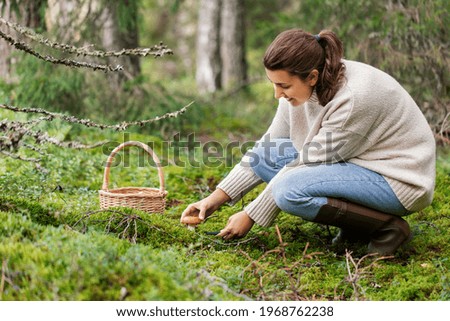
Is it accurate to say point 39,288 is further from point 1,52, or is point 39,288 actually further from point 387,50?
point 1,52

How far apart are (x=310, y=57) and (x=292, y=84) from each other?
18 centimetres

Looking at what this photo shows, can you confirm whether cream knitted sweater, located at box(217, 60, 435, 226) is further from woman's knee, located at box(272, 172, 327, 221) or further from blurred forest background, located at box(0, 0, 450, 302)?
blurred forest background, located at box(0, 0, 450, 302)

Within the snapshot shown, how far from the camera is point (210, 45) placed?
1299 centimetres

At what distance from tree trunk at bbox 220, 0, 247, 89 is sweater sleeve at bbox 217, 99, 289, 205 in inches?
324

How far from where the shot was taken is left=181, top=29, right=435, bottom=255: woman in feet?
10.9

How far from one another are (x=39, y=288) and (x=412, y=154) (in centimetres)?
209

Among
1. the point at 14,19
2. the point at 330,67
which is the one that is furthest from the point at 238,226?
the point at 14,19

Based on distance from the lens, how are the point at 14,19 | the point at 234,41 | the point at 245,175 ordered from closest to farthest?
the point at 245,175
the point at 14,19
the point at 234,41

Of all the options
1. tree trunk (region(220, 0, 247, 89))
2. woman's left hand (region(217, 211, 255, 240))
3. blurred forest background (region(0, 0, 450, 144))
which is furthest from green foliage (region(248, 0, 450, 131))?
tree trunk (region(220, 0, 247, 89))

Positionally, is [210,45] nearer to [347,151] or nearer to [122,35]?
[122,35]

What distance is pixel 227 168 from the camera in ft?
17.9

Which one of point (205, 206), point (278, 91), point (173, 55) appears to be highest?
point (173, 55)

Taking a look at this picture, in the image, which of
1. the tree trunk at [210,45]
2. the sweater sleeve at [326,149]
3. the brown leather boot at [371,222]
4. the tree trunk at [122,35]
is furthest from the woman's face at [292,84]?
the tree trunk at [210,45]
